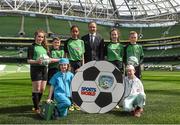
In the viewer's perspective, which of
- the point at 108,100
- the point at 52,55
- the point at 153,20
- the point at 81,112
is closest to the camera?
the point at 108,100

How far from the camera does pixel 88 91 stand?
7832 millimetres

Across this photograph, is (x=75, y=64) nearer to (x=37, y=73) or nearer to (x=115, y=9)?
(x=37, y=73)

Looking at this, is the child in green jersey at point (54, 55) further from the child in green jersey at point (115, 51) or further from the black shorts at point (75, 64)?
the child in green jersey at point (115, 51)

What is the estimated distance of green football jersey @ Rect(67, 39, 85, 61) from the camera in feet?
29.2

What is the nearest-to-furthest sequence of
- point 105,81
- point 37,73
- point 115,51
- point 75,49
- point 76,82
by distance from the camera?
point 105,81 < point 76,82 < point 37,73 < point 75,49 < point 115,51

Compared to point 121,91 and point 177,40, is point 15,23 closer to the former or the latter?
point 177,40

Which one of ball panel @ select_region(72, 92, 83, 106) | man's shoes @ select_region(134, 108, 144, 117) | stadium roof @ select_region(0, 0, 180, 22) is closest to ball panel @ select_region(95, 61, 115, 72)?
ball panel @ select_region(72, 92, 83, 106)

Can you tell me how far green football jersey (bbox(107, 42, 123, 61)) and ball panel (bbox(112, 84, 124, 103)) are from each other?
5.38 ft

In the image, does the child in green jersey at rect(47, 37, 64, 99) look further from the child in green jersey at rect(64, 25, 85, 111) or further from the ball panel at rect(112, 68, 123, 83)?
the ball panel at rect(112, 68, 123, 83)

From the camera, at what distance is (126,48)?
922cm

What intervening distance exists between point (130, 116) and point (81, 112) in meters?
1.13

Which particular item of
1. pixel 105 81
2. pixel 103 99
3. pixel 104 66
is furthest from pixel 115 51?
pixel 103 99

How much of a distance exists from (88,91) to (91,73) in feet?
1.24

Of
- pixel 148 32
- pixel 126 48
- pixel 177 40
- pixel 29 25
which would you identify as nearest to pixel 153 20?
pixel 148 32
